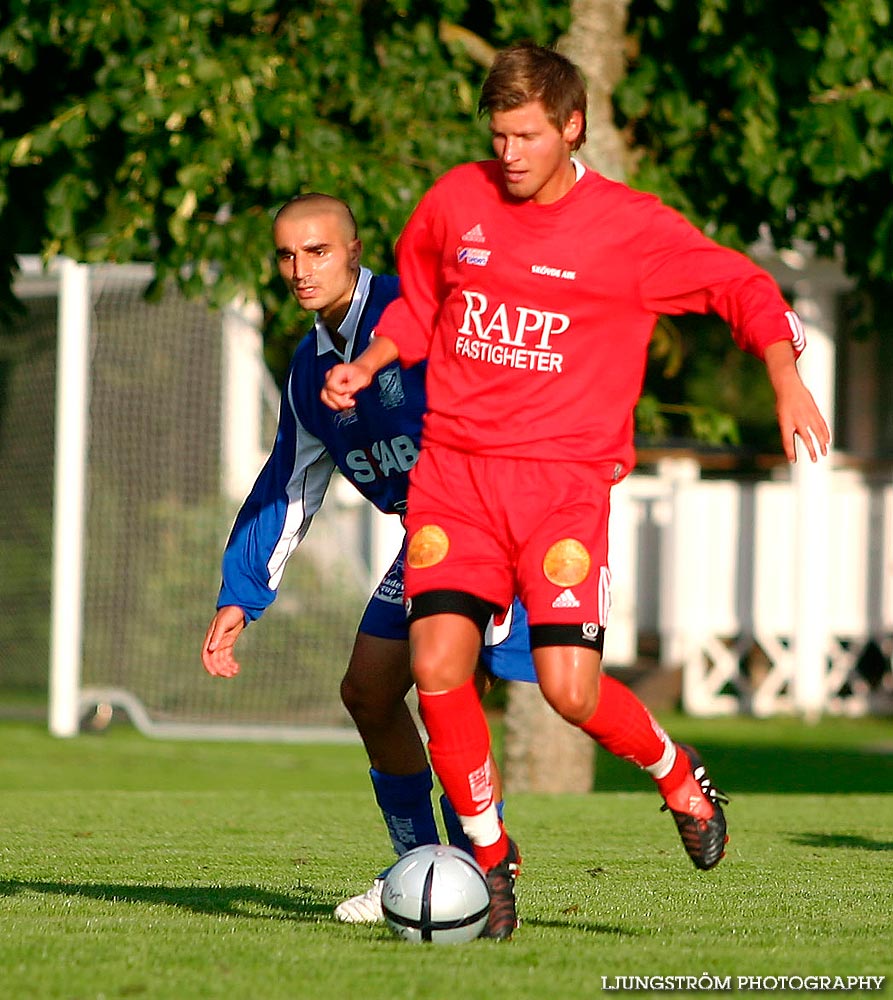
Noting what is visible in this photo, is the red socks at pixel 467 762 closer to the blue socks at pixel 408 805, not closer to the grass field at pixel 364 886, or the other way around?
the grass field at pixel 364 886

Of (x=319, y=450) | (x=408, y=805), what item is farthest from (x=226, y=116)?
(x=408, y=805)

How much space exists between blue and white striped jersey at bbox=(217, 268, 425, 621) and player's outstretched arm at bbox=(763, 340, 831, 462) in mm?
1238

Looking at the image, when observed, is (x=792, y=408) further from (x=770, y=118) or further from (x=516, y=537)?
(x=770, y=118)

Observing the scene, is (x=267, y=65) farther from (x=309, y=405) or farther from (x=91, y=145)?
(x=309, y=405)

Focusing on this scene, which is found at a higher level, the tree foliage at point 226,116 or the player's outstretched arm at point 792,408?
the tree foliage at point 226,116

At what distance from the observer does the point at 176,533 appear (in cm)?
1560

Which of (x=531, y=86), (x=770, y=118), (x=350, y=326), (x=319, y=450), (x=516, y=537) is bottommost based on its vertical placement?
(x=516, y=537)

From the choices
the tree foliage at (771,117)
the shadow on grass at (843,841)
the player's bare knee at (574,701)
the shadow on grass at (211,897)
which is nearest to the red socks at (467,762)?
the player's bare knee at (574,701)

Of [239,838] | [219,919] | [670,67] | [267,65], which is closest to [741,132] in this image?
[670,67]

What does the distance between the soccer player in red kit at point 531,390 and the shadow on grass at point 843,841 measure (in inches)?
105

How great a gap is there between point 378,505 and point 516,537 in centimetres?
98

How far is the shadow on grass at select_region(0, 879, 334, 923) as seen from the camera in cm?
566

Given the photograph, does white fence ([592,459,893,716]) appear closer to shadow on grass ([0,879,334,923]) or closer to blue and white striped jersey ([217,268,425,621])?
shadow on grass ([0,879,334,923])

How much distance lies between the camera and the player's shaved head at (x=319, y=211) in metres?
5.64
